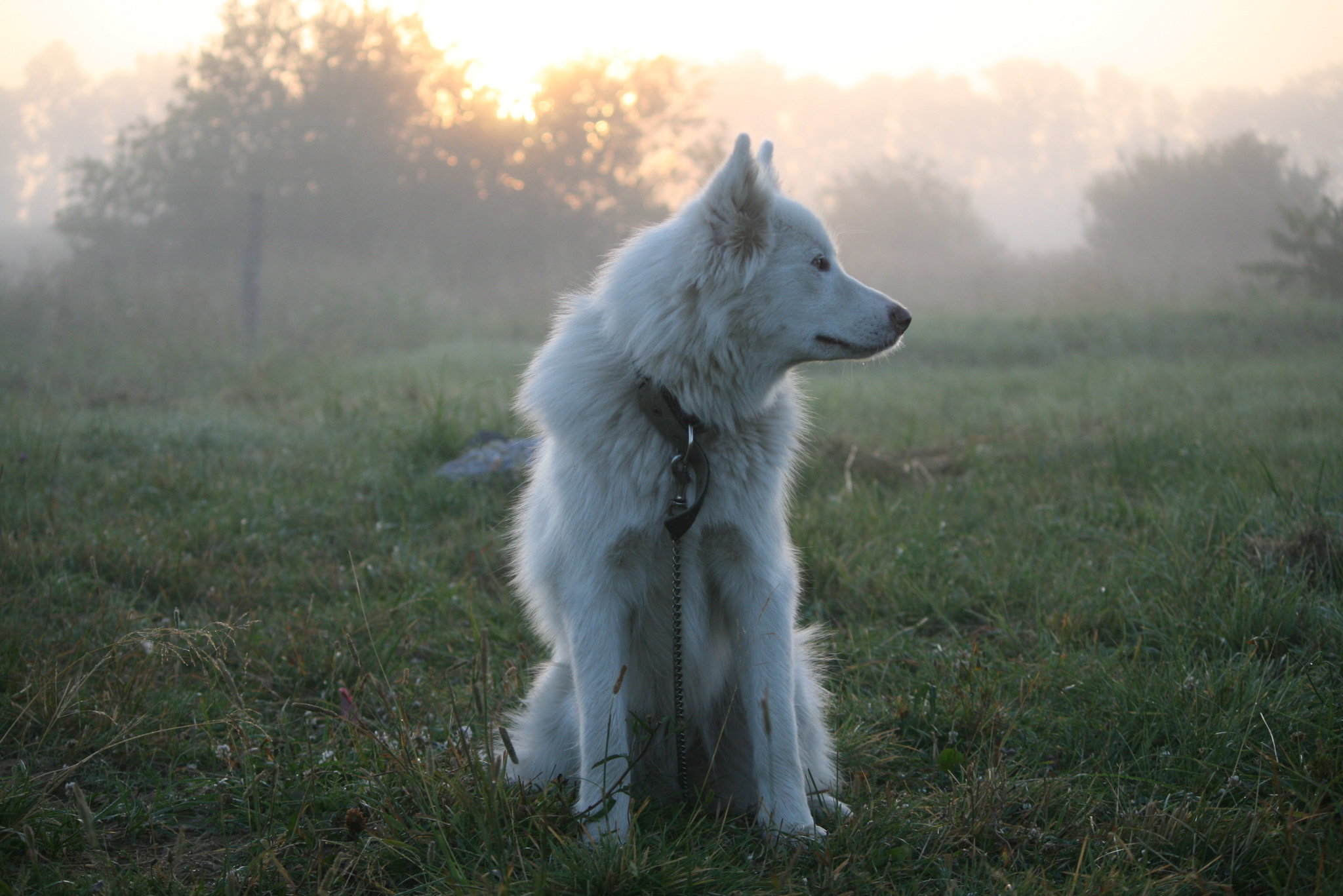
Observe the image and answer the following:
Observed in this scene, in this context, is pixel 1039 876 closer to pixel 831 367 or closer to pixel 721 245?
pixel 721 245

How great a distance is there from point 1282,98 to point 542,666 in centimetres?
2229

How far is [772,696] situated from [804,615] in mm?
1499

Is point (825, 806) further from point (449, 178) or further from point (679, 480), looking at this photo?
point (449, 178)

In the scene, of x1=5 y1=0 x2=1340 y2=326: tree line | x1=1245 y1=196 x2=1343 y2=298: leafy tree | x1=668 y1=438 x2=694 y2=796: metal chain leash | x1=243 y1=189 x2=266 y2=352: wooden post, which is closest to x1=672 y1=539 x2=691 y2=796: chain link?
x1=668 y1=438 x2=694 y2=796: metal chain leash

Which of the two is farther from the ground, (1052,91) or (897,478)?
(1052,91)

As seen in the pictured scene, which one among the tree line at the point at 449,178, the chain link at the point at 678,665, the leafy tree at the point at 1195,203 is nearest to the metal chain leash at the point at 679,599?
the chain link at the point at 678,665

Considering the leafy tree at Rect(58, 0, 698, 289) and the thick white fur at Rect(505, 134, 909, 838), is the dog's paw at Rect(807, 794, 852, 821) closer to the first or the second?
the thick white fur at Rect(505, 134, 909, 838)

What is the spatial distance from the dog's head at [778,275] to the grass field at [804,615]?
3.95 ft

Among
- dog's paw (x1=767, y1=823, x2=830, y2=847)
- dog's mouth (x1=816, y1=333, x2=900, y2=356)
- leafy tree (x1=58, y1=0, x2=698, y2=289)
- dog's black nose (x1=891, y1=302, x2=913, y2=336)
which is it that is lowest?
dog's paw (x1=767, y1=823, x2=830, y2=847)

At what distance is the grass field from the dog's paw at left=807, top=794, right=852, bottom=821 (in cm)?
8

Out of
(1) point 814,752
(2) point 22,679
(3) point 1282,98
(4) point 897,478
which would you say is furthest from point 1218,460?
(3) point 1282,98

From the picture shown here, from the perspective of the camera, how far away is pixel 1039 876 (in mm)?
1766

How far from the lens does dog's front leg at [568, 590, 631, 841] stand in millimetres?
1998

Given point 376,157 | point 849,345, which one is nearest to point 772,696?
point 849,345
